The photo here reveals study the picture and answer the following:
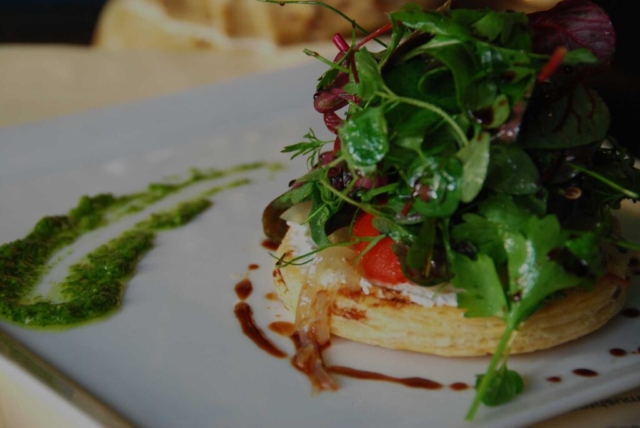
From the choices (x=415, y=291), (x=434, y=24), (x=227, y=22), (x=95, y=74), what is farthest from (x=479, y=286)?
(x=227, y=22)

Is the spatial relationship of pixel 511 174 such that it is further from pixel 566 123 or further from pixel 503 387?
pixel 503 387

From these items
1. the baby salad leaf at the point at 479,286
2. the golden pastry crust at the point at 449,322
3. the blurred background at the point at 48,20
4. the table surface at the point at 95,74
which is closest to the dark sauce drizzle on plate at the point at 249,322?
the golden pastry crust at the point at 449,322

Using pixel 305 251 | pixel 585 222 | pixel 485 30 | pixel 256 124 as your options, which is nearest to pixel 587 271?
pixel 585 222

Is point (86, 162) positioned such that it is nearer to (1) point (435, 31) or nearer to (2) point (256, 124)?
(2) point (256, 124)

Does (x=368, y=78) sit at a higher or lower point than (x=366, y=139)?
higher

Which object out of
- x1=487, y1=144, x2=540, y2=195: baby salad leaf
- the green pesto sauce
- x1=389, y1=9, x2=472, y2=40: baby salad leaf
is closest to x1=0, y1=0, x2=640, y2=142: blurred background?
the green pesto sauce

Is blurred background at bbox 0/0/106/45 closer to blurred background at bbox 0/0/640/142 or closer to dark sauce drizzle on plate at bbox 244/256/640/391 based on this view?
blurred background at bbox 0/0/640/142
